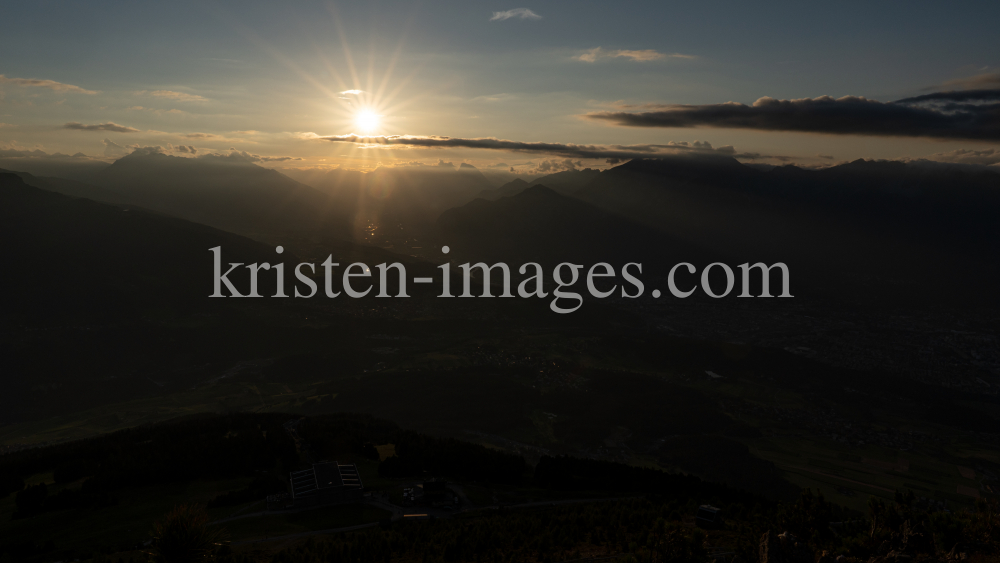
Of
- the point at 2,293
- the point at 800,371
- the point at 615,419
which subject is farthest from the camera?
the point at 2,293

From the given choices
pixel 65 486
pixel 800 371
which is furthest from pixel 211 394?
pixel 800 371

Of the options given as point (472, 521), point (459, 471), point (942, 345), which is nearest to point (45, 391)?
point (459, 471)

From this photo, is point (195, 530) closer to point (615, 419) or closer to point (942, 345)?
point (615, 419)

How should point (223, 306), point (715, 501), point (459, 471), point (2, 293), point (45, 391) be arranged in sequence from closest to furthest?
point (715, 501)
point (459, 471)
point (45, 391)
point (2, 293)
point (223, 306)

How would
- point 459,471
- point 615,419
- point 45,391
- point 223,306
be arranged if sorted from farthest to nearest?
point 223,306
point 45,391
point 615,419
point 459,471

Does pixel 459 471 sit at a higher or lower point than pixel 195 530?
lower

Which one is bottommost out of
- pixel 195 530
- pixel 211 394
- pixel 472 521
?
pixel 211 394

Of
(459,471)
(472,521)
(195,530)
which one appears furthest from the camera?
(459,471)

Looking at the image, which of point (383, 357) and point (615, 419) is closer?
point (615, 419)

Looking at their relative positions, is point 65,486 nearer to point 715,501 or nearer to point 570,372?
point 715,501
